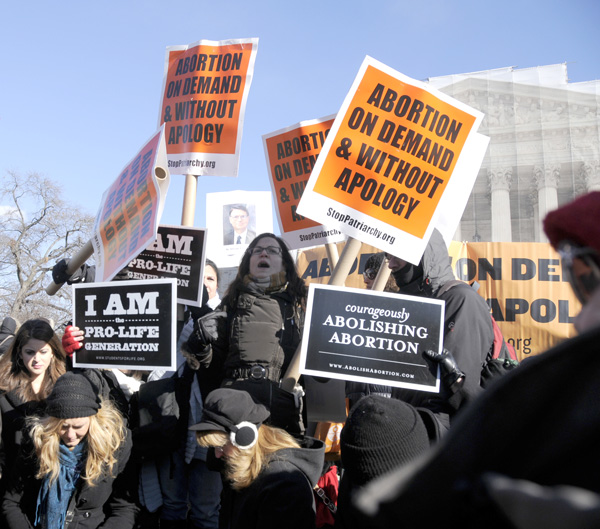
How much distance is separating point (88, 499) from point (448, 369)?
191cm

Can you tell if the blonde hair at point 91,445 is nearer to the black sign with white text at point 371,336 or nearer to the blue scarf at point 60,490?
the blue scarf at point 60,490

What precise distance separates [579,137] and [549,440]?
850 inches

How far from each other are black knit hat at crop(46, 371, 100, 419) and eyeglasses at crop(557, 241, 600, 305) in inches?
115

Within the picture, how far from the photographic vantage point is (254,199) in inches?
390

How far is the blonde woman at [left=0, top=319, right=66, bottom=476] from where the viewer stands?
3.72m

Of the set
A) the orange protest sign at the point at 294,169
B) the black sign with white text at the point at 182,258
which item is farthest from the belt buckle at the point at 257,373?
the orange protest sign at the point at 294,169

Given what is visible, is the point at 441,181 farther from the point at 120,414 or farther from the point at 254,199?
the point at 254,199

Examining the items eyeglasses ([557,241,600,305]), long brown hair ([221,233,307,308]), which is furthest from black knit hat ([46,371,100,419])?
eyeglasses ([557,241,600,305])

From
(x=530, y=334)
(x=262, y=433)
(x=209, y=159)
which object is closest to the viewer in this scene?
(x=262, y=433)

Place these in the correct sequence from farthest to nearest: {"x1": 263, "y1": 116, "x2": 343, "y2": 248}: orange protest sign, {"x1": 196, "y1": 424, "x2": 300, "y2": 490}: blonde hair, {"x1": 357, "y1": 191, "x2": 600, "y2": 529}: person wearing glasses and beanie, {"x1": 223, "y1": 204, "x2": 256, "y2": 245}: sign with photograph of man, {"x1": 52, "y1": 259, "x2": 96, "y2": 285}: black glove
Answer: {"x1": 223, "y1": 204, "x2": 256, "y2": 245}: sign with photograph of man
{"x1": 263, "y1": 116, "x2": 343, "y2": 248}: orange protest sign
{"x1": 52, "y1": 259, "x2": 96, "y2": 285}: black glove
{"x1": 196, "y1": 424, "x2": 300, "y2": 490}: blonde hair
{"x1": 357, "y1": 191, "x2": 600, "y2": 529}: person wearing glasses and beanie

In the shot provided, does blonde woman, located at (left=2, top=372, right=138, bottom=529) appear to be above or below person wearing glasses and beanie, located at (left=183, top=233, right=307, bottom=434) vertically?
below

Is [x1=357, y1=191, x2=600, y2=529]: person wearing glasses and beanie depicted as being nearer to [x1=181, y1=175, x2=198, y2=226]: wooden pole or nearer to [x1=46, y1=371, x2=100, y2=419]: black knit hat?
[x1=46, y1=371, x2=100, y2=419]: black knit hat

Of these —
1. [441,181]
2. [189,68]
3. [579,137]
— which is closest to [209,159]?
[189,68]

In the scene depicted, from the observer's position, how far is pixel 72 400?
128 inches
